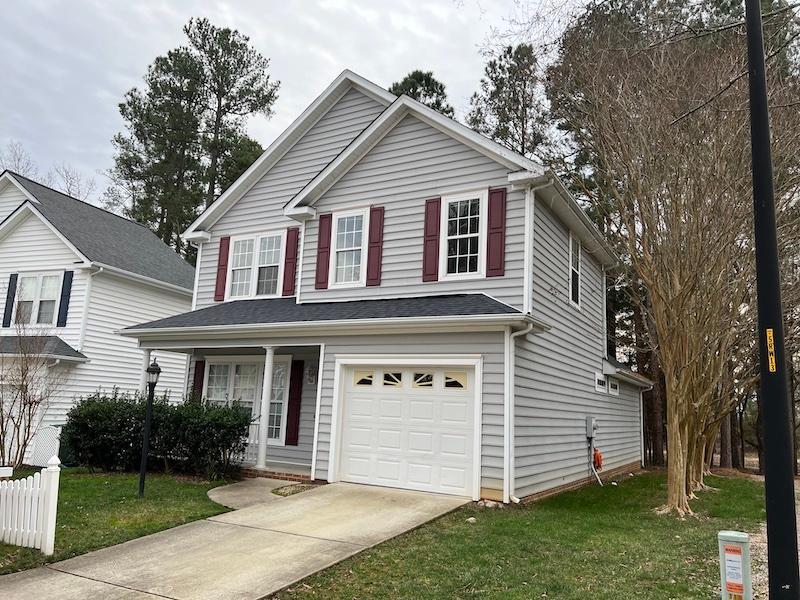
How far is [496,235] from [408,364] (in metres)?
2.78

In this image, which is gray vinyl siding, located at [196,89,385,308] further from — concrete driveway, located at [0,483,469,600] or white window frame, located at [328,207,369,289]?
concrete driveway, located at [0,483,469,600]

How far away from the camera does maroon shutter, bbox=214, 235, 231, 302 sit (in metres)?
14.8

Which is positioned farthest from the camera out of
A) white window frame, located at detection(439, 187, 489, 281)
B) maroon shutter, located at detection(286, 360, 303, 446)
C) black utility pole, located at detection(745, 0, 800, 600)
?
maroon shutter, located at detection(286, 360, 303, 446)

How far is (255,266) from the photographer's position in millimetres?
14438

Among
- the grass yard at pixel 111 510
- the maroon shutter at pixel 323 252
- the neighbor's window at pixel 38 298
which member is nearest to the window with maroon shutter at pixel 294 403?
the maroon shutter at pixel 323 252

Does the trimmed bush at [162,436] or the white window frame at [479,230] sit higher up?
the white window frame at [479,230]

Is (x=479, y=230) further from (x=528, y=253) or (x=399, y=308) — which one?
(x=399, y=308)

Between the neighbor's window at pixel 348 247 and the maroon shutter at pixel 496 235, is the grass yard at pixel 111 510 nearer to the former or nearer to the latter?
the neighbor's window at pixel 348 247

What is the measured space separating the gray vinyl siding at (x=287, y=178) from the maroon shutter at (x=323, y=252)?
139 cm

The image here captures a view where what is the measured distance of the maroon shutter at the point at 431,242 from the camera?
1122cm

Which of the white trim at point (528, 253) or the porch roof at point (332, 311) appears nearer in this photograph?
the porch roof at point (332, 311)

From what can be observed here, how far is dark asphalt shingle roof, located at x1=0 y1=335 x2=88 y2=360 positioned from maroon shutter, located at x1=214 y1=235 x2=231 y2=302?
4711mm

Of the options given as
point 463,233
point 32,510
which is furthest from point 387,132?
point 32,510

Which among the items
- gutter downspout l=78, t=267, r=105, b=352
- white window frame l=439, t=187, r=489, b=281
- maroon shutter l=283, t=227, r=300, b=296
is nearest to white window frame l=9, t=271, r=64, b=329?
gutter downspout l=78, t=267, r=105, b=352
